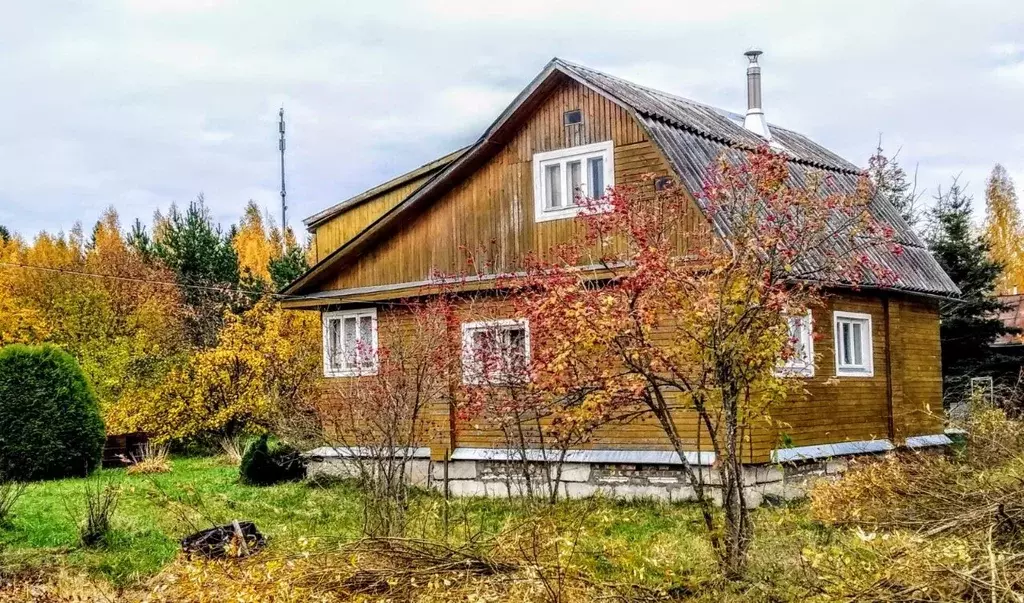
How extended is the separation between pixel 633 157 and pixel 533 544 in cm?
855

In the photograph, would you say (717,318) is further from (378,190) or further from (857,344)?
(378,190)

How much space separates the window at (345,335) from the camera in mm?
16688

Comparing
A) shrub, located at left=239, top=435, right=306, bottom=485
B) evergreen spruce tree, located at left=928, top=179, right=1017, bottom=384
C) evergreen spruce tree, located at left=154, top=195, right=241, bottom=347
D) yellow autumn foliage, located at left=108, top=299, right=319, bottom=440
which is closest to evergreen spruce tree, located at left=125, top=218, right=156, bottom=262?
evergreen spruce tree, located at left=154, top=195, right=241, bottom=347

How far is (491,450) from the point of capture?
15086 mm

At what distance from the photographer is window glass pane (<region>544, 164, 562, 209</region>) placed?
14.9 meters

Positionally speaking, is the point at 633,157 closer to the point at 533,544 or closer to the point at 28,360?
the point at 533,544

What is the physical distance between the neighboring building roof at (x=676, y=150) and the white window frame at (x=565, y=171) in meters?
0.74

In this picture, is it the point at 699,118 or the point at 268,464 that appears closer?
the point at 699,118

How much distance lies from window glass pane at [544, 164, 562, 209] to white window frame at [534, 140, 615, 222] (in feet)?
0.12

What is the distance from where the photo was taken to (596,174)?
48.3 feet

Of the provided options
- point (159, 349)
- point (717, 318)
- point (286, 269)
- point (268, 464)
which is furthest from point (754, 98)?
point (286, 269)

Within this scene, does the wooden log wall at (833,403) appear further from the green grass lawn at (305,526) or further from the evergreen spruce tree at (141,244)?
the evergreen spruce tree at (141,244)

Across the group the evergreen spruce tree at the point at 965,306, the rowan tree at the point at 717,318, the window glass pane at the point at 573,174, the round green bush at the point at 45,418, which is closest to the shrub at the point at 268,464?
the round green bush at the point at 45,418

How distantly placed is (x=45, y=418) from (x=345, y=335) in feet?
18.7
